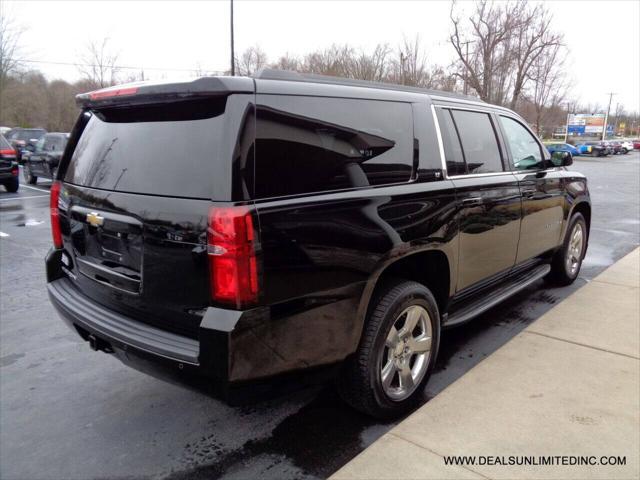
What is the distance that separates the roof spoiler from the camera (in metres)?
2.17

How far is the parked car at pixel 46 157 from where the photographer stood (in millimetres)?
14297

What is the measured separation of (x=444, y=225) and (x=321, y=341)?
124cm

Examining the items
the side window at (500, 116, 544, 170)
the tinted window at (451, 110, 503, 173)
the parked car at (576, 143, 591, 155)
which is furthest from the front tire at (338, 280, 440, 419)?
the parked car at (576, 143, 591, 155)

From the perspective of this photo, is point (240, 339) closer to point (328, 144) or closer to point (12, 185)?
point (328, 144)

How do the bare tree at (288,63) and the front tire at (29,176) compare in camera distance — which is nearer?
the front tire at (29,176)

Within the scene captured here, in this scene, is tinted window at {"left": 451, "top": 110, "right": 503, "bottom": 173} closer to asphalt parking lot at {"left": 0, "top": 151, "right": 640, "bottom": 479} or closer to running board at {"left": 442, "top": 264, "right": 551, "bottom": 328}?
running board at {"left": 442, "top": 264, "right": 551, "bottom": 328}

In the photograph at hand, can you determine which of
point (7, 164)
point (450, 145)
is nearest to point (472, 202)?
point (450, 145)

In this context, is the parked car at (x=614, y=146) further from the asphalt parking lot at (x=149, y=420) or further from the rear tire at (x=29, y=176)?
the asphalt parking lot at (x=149, y=420)

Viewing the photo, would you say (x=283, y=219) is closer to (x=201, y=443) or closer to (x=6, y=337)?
(x=201, y=443)

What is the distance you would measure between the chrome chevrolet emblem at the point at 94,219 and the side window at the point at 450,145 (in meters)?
2.19

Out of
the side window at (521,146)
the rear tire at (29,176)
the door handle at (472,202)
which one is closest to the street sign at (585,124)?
the rear tire at (29,176)

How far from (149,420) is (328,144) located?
6.57 feet

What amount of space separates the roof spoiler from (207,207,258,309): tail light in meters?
0.54

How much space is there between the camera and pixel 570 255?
18.2 ft
